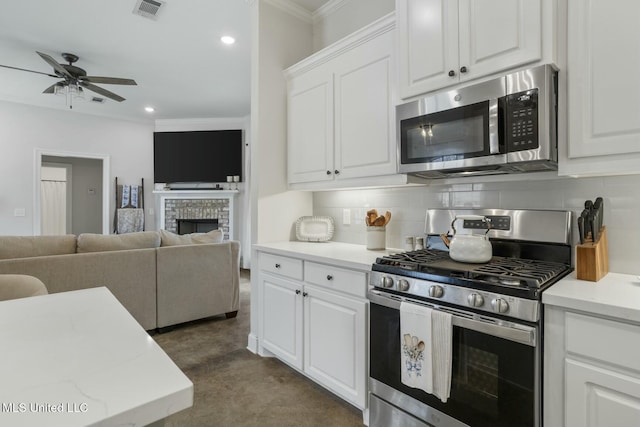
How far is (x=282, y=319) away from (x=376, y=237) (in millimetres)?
882

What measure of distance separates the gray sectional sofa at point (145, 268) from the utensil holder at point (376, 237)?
6.23ft

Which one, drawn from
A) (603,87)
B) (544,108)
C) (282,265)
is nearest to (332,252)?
(282,265)

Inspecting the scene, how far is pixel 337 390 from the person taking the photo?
6.51 feet

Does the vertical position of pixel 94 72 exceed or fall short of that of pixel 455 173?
it exceeds it

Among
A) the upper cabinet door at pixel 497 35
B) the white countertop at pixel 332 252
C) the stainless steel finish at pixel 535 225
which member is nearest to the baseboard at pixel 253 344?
the white countertop at pixel 332 252

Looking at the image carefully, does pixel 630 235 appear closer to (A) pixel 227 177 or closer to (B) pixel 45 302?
(B) pixel 45 302

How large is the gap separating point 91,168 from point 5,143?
2.63 meters

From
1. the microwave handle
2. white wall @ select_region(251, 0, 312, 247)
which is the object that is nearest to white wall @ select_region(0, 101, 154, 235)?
white wall @ select_region(251, 0, 312, 247)

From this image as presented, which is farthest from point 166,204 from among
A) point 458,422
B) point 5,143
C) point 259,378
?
point 458,422

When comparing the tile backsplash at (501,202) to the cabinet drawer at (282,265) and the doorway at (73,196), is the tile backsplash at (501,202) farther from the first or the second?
the doorway at (73,196)

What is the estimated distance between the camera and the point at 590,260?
1360mm

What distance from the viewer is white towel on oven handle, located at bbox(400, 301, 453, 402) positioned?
1411 mm

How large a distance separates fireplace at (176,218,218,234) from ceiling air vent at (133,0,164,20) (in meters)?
4.02

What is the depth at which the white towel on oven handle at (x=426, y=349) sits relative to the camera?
141cm
